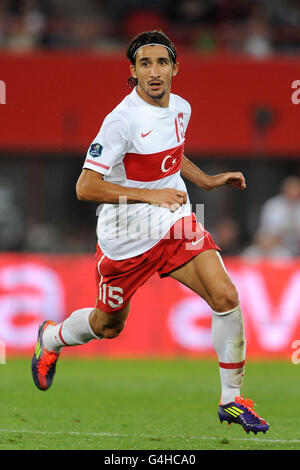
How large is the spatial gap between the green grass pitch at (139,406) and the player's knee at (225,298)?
2.86 feet

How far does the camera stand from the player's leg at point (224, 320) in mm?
6328

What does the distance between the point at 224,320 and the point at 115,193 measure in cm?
110

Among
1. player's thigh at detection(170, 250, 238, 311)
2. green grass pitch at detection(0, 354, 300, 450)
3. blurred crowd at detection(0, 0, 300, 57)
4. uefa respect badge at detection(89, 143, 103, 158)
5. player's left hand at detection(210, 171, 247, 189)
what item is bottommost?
green grass pitch at detection(0, 354, 300, 450)

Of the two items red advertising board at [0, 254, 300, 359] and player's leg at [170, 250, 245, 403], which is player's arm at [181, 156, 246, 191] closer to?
player's leg at [170, 250, 245, 403]

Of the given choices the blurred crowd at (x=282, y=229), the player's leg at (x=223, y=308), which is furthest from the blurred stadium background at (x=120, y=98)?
the player's leg at (x=223, y=308)

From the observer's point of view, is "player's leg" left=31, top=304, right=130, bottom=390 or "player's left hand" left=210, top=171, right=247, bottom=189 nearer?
"player's left hand" left=210, top=171, right=247, bottom=189

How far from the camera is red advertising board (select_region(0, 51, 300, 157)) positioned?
16.2m

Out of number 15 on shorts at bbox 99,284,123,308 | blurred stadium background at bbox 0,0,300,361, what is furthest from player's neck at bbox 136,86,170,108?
blurred stadium background at bbox 0,0,300,361

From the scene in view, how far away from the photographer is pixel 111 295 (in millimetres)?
6672

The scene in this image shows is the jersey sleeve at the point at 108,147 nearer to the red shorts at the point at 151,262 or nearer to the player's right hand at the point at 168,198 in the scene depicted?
the player's right hand at the point at 168,198

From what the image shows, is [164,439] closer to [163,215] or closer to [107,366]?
[163,215]

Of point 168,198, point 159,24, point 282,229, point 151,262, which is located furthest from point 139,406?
point 159,24

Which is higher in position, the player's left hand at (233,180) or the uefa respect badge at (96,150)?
the uefa respect badge at (96,150)
